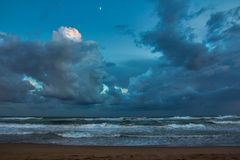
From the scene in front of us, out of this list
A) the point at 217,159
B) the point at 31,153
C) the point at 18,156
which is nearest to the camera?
the point at 217,159

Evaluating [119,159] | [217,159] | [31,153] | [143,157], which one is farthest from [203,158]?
[31,153]

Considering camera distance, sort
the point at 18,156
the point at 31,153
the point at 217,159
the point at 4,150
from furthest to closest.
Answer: the point at 4,150 → the point at 31,153 → the point at 18,156 → the point at 217,159

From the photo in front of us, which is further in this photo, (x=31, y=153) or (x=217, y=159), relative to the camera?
(x=31, y=153)

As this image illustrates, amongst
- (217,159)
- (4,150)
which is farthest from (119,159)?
(4,150)

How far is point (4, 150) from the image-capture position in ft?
50.2

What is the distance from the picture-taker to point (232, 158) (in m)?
12.3

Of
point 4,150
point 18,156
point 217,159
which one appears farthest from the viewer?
point 4,150

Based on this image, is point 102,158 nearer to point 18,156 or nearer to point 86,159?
point 86,159

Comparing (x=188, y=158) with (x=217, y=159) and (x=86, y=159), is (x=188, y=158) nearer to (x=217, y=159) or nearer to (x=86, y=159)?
(x=217, y=159)

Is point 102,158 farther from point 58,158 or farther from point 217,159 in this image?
point 217,159

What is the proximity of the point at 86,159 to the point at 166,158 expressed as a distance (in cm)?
308

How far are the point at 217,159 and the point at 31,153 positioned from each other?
26.0 ft

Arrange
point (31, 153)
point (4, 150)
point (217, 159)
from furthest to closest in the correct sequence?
point (4, 150) < point (31, 153) < point (217, 159)

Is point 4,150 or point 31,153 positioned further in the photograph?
point 4,150
